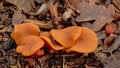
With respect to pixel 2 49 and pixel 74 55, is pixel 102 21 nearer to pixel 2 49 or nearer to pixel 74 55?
pixel 74 55

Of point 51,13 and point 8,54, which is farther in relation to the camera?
point 51,13

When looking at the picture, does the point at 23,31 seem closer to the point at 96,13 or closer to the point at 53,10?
the point at 53,10

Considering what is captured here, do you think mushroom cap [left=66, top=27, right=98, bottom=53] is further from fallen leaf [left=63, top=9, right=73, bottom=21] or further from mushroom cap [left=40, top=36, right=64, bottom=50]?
fallen leaf [left=63, top=9, right=73, bottom=21]

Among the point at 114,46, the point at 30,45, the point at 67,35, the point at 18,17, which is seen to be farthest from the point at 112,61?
the point at 18,17

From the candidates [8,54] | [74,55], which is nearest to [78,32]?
[74,55]

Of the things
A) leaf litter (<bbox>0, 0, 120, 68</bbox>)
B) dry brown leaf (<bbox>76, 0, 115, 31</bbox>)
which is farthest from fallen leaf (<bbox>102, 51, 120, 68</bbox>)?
dry brown leaf (<bbox>76, 0, 115, 31</bbox>)

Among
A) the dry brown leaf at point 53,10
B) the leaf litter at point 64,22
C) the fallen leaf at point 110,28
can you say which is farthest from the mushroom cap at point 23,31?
the fallen leaf at point 110,28
